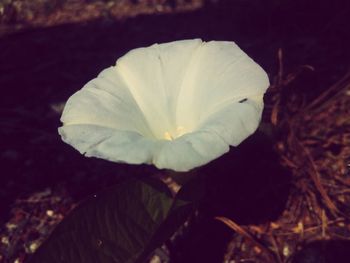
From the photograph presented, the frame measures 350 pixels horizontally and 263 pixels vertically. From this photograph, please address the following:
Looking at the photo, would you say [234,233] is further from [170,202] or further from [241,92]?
[241,92]

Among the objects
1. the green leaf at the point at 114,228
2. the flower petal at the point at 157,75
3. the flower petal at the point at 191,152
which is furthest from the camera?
the flower petal at the point at 157,75

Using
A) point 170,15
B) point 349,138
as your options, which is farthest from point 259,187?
point 170,15

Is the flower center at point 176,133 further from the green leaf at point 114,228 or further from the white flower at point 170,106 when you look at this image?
the green leaf at point 114,228

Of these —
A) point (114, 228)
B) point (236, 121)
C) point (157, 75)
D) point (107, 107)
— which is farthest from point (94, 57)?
point (236, 121)

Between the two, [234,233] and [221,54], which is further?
[234,233]

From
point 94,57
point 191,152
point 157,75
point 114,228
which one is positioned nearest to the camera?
point 191,152

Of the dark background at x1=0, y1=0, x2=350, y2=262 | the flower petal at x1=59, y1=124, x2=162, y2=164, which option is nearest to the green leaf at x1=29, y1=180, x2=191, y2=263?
the flower petal at x1=59, y1=124, x2=162, y2=164

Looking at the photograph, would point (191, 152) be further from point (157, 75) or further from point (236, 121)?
point (157, 75)

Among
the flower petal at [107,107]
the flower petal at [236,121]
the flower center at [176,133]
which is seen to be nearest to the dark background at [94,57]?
the flower center at [176,133]
